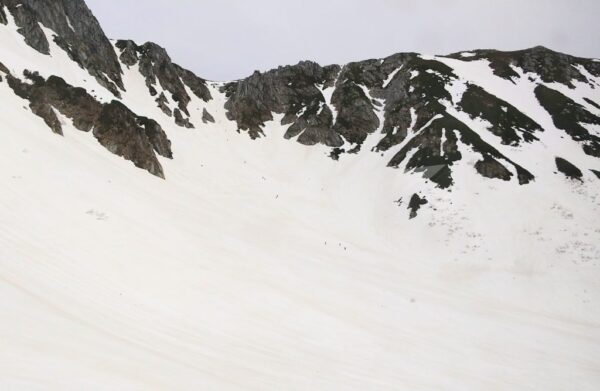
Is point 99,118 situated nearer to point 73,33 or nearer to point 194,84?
point 73,33

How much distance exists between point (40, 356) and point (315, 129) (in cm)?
5728

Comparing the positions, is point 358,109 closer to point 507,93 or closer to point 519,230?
point 507,93

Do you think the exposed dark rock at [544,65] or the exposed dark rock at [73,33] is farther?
the exposed dark rock at [544,65]

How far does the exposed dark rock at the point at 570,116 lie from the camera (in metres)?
51.4

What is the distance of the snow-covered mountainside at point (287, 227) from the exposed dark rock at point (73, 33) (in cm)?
36

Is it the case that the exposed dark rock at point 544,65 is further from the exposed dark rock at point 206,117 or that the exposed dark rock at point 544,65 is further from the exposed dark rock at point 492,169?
the exposed dark rock at point 206,117

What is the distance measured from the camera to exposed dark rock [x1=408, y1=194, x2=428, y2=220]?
3812cm

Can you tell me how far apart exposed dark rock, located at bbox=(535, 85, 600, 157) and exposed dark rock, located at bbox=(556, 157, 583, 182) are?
684 cm

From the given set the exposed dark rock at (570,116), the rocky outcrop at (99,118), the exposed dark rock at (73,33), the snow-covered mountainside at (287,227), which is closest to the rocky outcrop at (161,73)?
the snow-covered mountainside at (287,227)

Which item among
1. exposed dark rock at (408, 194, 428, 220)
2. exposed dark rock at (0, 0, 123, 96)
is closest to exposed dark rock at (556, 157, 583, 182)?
exposed dark rock at (408, 194, 428, 220)

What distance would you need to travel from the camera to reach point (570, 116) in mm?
57594

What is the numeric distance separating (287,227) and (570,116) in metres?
49.6

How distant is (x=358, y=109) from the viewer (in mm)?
64625

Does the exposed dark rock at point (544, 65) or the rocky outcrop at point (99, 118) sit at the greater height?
the exposed dark rock at point (544, 65)
